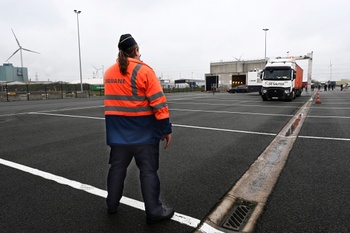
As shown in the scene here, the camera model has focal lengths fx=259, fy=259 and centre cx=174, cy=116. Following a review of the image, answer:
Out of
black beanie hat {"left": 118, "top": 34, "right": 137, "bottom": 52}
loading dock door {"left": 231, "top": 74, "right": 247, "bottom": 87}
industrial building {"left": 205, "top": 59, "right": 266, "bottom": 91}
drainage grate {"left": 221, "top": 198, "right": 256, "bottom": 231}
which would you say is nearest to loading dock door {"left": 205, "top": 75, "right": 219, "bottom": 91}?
industrial building {"left": 205, "top": 59, "right": 266, "bottom": 91}

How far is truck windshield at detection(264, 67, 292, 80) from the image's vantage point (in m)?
19.8

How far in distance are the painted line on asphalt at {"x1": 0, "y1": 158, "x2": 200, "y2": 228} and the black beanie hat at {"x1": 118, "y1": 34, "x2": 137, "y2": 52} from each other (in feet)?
5.87

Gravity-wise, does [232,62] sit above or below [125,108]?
above

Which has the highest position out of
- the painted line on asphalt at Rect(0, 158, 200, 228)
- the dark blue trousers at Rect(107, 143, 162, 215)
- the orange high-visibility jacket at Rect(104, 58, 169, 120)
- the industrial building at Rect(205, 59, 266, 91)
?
the industrial building at Rect(205, 59, 266, 91)

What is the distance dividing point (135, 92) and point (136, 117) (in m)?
0.25

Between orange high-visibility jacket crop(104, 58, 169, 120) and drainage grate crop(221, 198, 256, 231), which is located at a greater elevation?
orange high-visibility jacket crop(104, 58, 169, 120)

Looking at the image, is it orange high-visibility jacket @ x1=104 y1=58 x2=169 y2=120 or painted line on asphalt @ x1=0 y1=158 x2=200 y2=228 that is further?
painted line on asphalt @ x1=0 y1=158 x2=200 y2=228

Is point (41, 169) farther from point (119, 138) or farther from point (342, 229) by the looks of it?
point (342, 229)

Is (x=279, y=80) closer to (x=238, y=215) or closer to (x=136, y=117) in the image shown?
(x=238, y=215)

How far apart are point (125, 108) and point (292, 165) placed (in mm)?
3272

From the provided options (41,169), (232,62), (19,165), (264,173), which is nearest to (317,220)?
(264,173)

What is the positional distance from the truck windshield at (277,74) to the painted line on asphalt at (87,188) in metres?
19.0

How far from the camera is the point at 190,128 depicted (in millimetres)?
8250

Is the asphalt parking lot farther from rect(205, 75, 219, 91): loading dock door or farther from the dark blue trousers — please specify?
rect(205, 75, 219, 91): loading dock door
